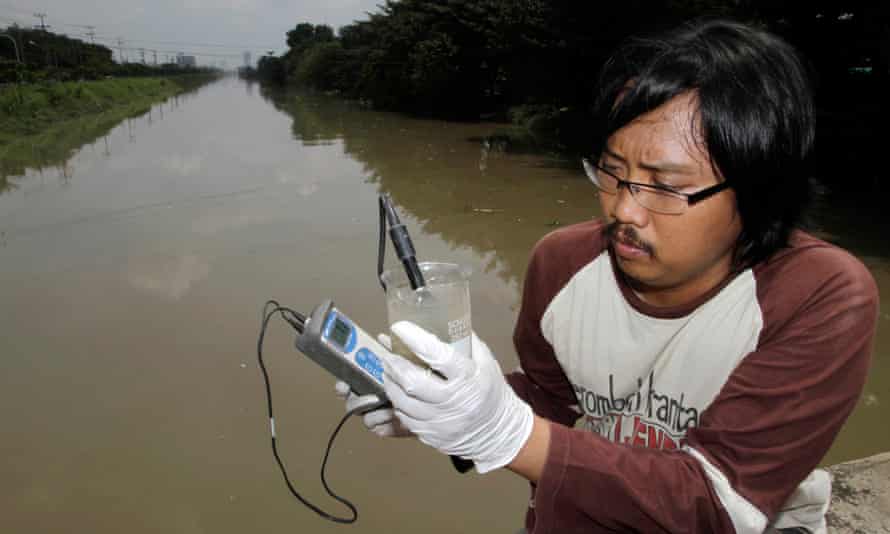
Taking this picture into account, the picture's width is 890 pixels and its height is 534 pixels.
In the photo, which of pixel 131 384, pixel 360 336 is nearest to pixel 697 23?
pixel 360 336

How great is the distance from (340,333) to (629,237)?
68 centimetres

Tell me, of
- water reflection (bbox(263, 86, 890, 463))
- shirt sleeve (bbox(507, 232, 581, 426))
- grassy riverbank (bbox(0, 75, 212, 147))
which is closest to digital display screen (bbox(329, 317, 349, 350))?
shirt sleeve (bbox(507, 232, 581, 426))

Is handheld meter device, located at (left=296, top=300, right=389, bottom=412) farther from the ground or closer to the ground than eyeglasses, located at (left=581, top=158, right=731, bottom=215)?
closer to the ground

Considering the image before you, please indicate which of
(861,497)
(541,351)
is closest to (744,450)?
(541,351)

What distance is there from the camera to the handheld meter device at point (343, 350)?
4.02 ft

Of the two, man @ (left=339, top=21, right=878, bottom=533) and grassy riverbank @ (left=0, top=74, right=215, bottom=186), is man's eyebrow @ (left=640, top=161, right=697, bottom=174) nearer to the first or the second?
man @ (left=339, top=21, right=878, bottom=533)

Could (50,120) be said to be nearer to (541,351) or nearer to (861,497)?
(541,351)

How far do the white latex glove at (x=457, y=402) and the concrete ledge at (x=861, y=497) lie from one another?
1402 mm

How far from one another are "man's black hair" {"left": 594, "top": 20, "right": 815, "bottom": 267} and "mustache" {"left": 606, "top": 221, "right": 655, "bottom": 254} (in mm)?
207

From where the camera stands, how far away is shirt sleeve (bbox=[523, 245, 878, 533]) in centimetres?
117

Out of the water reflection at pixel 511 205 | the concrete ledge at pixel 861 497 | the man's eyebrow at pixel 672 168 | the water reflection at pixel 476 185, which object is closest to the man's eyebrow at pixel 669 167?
the man's eyebrow at pixel 672 168

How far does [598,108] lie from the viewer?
148cm

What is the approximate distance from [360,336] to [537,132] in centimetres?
1944

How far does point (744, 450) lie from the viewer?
46.4 inches
